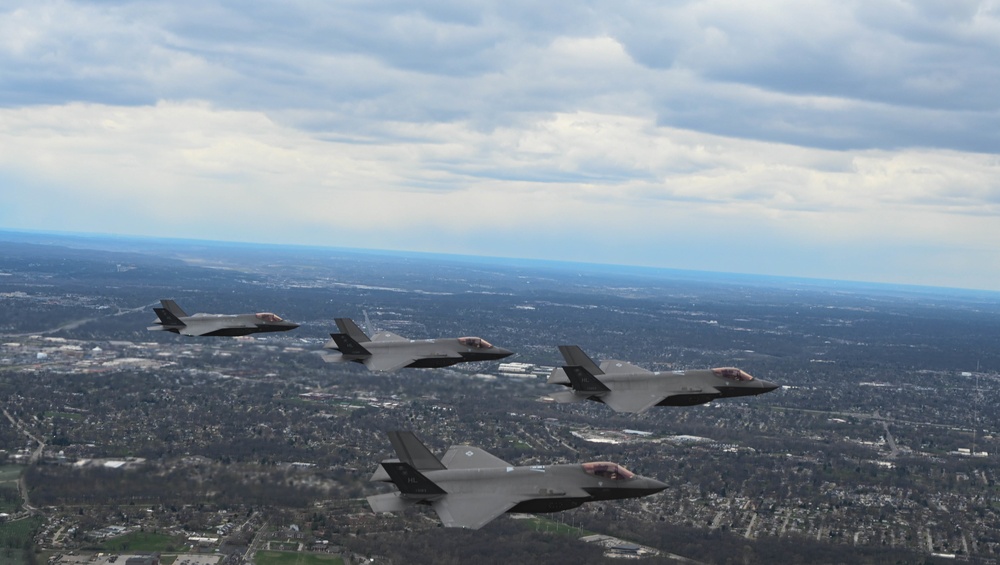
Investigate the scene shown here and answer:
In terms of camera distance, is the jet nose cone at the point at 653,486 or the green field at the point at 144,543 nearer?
the jet nose cone at the point at 653,486

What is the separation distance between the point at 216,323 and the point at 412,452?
25.6 meters

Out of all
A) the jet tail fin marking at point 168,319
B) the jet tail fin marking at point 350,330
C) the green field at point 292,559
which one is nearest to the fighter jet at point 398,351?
the jet tail fin marking at point 350,330

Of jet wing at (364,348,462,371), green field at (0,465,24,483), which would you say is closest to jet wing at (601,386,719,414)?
jet wing at (364,348,462,371)

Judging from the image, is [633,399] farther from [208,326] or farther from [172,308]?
[172,308]

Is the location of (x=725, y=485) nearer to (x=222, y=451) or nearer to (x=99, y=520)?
(x=222, y=451)

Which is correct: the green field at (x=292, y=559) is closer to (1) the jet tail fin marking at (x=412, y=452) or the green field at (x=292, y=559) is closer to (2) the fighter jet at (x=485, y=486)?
(2) the fighter jet at (x=485, y=486)

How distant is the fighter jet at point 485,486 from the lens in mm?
60562

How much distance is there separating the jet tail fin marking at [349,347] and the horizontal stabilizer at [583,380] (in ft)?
51.7

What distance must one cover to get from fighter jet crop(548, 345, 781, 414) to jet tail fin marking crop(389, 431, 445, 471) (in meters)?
9.42

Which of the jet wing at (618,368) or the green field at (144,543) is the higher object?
the jet wing at (618,368)

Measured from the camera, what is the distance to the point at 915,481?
17688 cm

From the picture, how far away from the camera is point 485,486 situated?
62000mm

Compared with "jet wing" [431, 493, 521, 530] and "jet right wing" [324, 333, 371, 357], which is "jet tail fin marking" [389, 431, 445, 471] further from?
"jet right wing" [324, 333, 371, 357]

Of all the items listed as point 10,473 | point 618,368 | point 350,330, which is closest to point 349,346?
point 350,330
